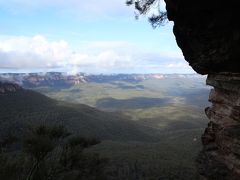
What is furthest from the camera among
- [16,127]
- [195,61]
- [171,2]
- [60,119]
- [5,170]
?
[60,119]

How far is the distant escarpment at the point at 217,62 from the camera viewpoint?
51.6 ft

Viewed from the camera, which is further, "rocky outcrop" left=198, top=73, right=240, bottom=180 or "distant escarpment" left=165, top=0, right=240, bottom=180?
"rocky outcrop" left=198, top=73, right=240, bottom=180

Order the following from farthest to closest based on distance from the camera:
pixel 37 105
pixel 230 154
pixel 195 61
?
1. pixel 37 105
2. pixel 195 61
3. pixel 230 154

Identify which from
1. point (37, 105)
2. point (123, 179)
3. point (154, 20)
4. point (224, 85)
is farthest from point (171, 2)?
point (37, 105)

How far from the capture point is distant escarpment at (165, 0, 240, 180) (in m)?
15.7

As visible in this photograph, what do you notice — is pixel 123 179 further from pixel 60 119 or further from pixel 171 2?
pixel 60 119

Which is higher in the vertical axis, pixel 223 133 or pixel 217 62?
pixel 217 62

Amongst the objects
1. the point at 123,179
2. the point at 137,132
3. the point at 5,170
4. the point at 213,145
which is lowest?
the point at 137,132

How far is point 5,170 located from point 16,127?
8889cm

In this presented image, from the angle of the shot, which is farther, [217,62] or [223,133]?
[223,133]

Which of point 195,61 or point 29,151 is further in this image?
point 29,151

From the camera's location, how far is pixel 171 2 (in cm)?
1677

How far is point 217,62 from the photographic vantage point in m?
17.7

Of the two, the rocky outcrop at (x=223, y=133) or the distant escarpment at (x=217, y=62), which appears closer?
the distant escarpment at (x=217, y=62)
